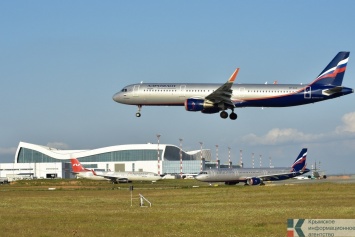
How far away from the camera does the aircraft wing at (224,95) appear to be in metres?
82.6

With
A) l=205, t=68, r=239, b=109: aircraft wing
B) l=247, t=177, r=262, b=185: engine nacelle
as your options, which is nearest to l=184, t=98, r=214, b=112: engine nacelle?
l=205, t=68, r=239, b=109: aircraft wing

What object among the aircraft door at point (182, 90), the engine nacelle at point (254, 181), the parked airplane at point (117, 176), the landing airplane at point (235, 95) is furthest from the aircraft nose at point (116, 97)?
the parked airplane at point (117, 176)

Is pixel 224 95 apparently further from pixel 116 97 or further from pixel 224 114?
pixel 116 97

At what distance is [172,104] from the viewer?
288ft

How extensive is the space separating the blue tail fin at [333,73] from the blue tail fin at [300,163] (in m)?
39.2

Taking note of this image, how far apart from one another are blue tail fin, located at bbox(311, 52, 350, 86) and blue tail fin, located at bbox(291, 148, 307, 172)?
129 ft

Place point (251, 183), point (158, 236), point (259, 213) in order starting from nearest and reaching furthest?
point (158, 236) < point (259, 213) < point (251, 183)

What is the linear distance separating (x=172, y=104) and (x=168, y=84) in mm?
2632

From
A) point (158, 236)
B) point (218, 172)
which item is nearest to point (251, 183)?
point (218, 172)

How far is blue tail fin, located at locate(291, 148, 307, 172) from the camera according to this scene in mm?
128875

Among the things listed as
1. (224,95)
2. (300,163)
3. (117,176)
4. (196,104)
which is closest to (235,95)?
(224,95)

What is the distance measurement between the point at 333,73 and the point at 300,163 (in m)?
40.9

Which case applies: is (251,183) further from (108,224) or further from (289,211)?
(108,224)

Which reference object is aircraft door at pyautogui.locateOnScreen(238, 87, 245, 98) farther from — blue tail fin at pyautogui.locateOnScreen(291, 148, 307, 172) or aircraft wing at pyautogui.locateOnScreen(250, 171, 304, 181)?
blue tail fin at pyautogui.locateOnScreen(291, 148, 307, 172)
